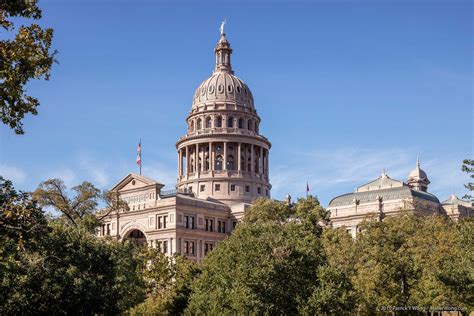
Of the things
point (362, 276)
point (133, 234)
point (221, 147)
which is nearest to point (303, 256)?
point (362, 276)

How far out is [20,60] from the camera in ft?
74.9

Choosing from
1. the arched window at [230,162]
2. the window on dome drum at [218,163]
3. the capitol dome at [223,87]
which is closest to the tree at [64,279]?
the window on dome drum at [218,163]

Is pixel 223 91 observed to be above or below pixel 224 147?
above

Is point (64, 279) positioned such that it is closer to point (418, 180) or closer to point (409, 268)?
point (409, 268)

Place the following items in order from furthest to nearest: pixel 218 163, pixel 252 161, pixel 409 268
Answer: pixel 252 161 → pixel 218 163 → pixel 409 268

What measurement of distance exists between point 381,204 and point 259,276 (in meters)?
63.1

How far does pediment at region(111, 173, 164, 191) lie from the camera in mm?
114262

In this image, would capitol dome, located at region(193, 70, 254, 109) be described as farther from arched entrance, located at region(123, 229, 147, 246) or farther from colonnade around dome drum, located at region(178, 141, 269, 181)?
arched entrance, located at region(123, 229, 147, 246)

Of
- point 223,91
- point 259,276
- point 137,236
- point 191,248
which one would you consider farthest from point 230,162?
point 259,276

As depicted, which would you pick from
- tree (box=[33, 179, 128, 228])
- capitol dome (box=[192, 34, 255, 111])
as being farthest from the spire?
tree (box=[33, 179, 128, 228])

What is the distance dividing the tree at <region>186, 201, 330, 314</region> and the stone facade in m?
50.0

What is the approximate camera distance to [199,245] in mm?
112312

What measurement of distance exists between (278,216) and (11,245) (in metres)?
59.9

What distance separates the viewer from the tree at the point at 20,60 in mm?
22484
